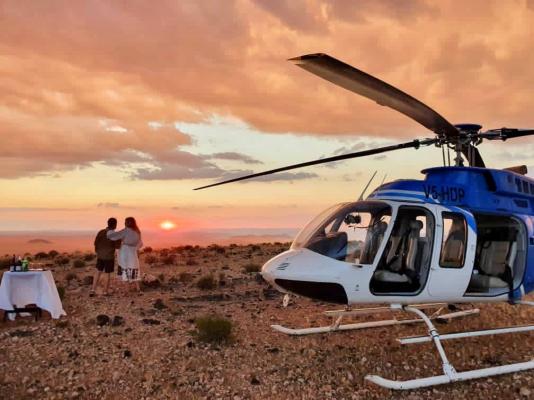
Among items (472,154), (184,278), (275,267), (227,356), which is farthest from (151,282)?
(472,154)

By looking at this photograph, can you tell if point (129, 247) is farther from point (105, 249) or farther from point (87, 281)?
point (87, 281)

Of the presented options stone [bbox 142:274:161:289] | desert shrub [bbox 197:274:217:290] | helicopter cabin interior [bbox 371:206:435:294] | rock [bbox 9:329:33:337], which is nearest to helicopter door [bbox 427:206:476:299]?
helicopter cabin interior [bbox 371:206:435:294]

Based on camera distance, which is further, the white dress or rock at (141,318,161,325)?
the white dress

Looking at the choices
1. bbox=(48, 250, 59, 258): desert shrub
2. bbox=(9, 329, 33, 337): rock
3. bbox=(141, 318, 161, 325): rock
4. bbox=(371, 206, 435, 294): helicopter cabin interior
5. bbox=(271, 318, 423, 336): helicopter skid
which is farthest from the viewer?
bbox=(48, 250, 59, 258): desert shrub

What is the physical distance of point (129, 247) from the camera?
14.6m

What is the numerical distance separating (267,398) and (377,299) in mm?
2097

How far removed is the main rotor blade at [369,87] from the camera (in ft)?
19.0

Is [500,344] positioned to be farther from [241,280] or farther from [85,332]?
[241,280]

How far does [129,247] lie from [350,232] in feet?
27.6

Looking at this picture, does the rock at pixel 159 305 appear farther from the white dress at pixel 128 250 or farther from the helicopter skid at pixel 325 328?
the helicopter skid at pixel 325 328

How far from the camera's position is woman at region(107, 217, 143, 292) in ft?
47.3

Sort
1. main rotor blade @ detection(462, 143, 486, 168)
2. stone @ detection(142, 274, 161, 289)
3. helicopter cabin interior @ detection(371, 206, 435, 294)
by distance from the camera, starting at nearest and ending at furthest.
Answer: helicopter cabin interior @ detection(371, 206, 435, 294) < main rotor blade @ detection(462, 143, 486, 168) < stone @ detection(142, 274, 161, 289)

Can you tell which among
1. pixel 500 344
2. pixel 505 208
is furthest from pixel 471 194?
pixel 500 344

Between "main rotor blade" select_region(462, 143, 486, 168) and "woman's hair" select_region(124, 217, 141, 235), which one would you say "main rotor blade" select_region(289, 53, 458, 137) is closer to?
"main rotor blade" select_region(462, 143, 486, 168)
